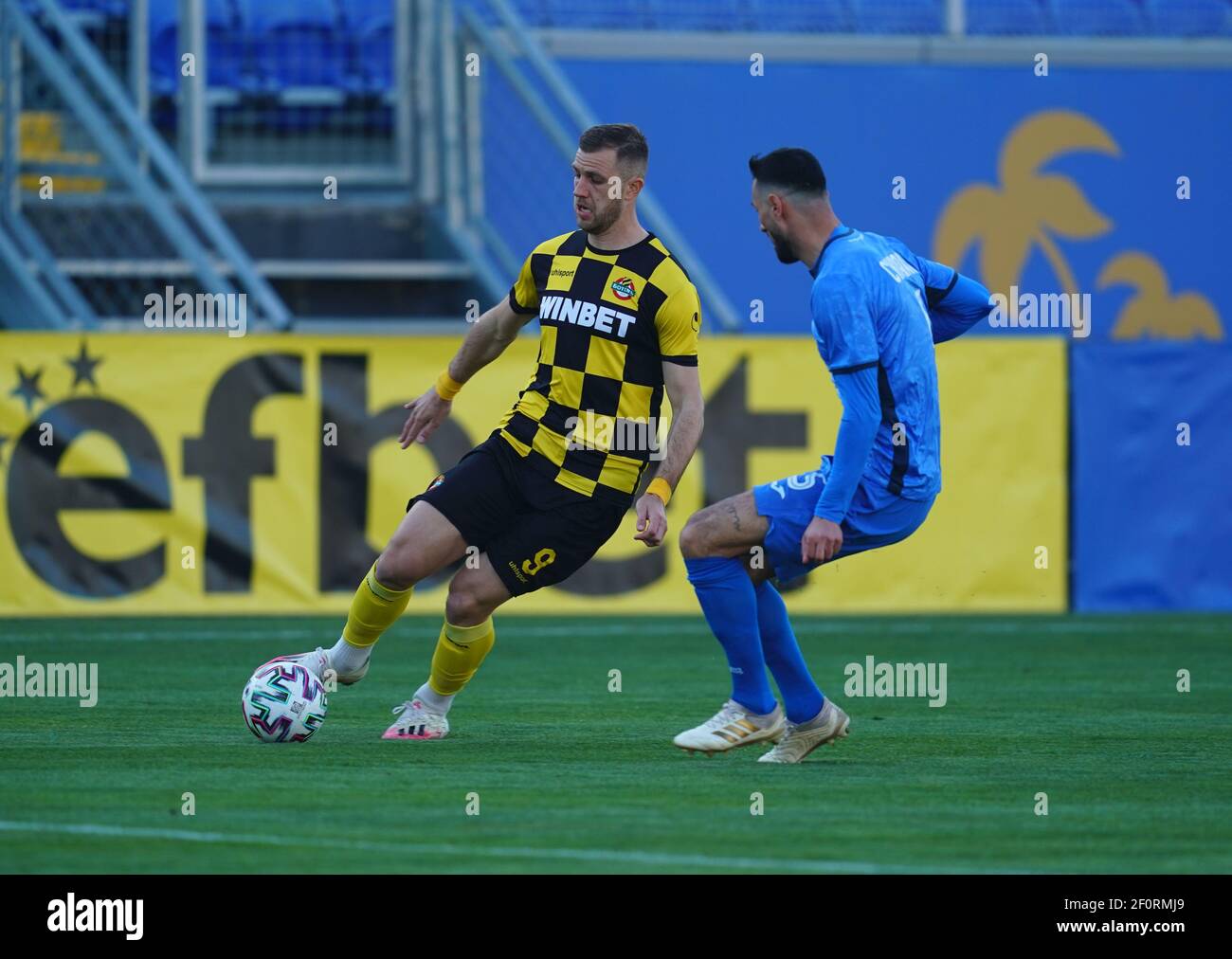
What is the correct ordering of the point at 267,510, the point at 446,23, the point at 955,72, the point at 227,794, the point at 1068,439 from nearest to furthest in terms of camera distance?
the point at 227,794
the point at 267,510
the point at 1068,439
the point at 446,23
the point at 955,72

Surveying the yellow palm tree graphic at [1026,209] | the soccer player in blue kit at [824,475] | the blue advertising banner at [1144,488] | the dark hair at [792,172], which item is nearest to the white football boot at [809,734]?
the soccer player in blue kit at [824,475]

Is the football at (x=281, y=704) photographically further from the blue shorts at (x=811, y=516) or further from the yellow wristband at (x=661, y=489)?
the blue shorts at (x=811, y=516)

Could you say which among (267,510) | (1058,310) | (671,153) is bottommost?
(267,510)

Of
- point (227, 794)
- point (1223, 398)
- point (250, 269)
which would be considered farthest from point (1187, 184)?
point (227, 794)

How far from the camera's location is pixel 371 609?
764 centimetres

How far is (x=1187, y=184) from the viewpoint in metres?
17.8

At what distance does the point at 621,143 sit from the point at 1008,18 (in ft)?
37.1

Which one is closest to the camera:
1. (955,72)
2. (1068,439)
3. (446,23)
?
(1068,439)

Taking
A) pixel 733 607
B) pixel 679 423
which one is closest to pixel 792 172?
pixel 679 423

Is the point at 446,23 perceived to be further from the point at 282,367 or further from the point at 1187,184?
the point at 1187,184

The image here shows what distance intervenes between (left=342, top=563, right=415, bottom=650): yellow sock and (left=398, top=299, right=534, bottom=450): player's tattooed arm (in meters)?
0.56

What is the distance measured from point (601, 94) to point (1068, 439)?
5.08m

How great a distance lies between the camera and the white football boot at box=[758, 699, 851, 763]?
7184mm

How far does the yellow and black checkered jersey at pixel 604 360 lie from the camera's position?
296 inches
